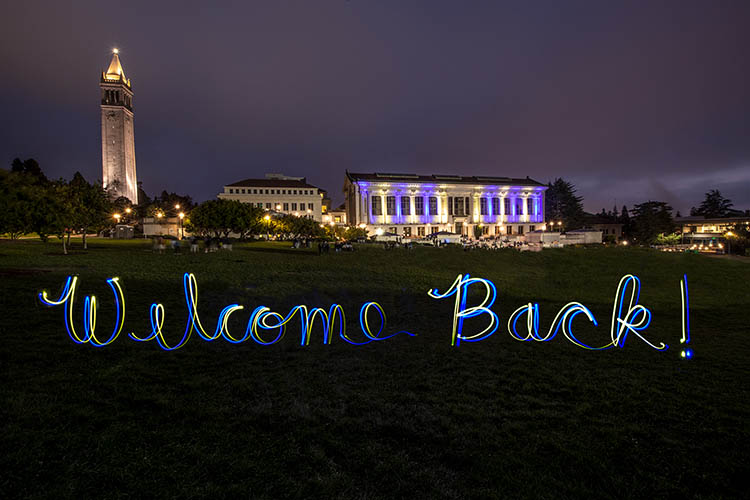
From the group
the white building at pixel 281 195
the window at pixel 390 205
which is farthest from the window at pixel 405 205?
the white building at pixel 281 195

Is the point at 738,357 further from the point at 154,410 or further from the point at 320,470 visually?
the point at 154,410

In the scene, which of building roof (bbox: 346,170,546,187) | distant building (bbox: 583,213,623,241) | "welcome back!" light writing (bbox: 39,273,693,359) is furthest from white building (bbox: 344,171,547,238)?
"welcome back!" light writing (bbox: 39,273,693,359)

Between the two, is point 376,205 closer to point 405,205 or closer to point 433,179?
point 405,205

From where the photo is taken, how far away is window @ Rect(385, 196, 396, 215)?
317ft

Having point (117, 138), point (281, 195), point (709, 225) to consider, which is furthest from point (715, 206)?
point (117, 138)

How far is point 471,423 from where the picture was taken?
628cm

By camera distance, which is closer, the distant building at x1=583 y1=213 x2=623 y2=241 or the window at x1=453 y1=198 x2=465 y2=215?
the distant building at x1=583 y1=213 x2=623 y2=241

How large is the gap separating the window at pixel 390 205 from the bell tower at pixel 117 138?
280ft

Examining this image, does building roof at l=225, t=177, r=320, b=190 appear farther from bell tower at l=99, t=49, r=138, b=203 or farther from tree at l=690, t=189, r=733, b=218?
tree at l=690, t=189, r=733, b=218

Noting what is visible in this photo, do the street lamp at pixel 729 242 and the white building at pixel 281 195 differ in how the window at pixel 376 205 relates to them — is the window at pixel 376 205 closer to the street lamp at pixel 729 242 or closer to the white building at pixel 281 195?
the white building at pixel 281 195

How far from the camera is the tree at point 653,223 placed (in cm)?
8188

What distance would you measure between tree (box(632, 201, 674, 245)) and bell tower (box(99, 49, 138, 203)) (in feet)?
492

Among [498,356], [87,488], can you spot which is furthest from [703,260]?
[87,488]

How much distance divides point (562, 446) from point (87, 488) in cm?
674
